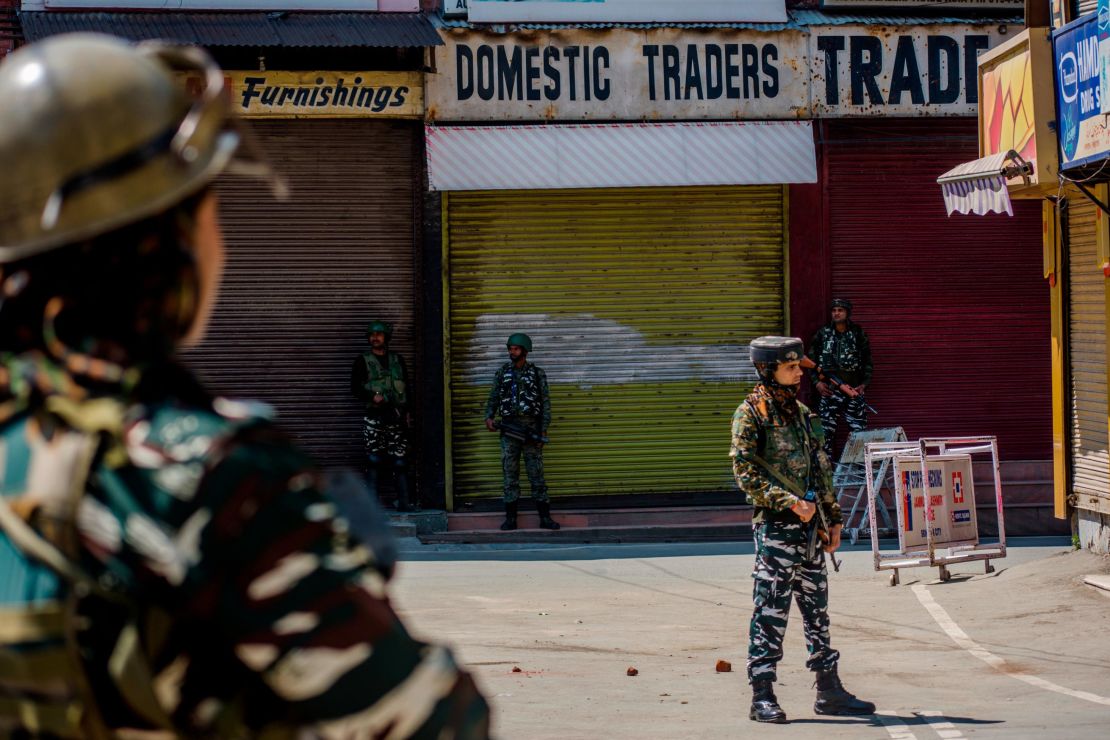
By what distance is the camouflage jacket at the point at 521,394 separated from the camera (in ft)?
52.3

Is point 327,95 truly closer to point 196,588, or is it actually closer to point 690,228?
point 690,228

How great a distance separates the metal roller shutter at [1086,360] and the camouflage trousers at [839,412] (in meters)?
3.87

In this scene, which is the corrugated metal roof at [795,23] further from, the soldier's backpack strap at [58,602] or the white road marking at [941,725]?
the soldier's backpack strap at [58,602]

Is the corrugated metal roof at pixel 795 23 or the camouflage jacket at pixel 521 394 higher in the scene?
the corrugated metal roof at pixel 795 23

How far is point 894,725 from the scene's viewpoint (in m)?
7.95

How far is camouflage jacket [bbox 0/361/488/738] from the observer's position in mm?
1390

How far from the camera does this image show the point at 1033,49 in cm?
1234

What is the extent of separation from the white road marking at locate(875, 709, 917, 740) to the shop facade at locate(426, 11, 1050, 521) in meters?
8.92

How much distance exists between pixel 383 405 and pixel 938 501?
19.8 ft

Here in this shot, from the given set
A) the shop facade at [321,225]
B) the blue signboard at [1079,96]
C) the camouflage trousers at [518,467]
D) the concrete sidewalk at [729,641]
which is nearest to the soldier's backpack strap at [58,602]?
the concrete sidewalk at [729,641]

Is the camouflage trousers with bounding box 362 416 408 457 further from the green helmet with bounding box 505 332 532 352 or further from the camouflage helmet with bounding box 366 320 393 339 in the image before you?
the green helmet with bounding box 505 332 532 352

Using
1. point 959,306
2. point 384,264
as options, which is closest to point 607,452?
point 384,264

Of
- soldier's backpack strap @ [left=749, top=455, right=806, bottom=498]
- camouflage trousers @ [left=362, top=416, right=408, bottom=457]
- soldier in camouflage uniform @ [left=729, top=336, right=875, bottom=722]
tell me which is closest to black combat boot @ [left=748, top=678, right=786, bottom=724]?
soldier in camouflage uniform @ [left=729, top=336, right=875, bottom=722]

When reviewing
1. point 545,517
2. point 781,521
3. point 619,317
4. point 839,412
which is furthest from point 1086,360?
point 545,517
